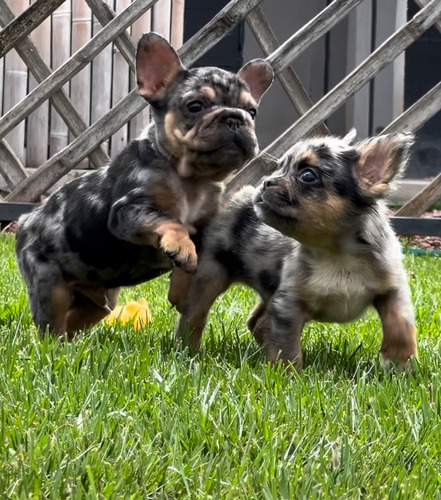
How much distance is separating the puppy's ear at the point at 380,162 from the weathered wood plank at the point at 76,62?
4.20m

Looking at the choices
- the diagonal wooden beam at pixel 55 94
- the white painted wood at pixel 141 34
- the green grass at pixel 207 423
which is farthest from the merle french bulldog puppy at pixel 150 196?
the white painted wood at pixel 141 34

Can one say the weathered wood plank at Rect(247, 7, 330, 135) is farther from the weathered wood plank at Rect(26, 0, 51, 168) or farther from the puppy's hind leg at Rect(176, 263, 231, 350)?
the puppy's hind leg at Rect(176, 263, 231, 350)

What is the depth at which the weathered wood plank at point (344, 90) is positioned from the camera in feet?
23.9

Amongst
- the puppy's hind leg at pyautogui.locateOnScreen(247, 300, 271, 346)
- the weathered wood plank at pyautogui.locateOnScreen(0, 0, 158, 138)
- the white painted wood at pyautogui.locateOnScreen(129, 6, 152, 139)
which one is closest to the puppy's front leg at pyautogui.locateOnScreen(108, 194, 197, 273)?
the puppy's hind leg at pyautogui.locateOnScreen(247, 300, 271, 346)

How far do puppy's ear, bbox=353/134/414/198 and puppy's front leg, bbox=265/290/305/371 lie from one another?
532 millimetres

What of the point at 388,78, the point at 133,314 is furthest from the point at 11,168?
the point at 388,78

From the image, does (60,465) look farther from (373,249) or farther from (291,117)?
(291,117)

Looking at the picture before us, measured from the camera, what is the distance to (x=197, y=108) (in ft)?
14.1

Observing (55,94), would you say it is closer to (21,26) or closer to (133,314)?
(21,26)

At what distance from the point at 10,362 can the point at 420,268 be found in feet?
14.2

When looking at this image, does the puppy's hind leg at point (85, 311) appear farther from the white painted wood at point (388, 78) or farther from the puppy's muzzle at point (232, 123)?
the white painted wood at point (388, 78)

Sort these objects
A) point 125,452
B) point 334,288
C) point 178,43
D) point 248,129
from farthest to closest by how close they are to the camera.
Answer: point 178,43, point 248,129, point 334,288, point 125,452

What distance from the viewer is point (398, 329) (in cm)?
388

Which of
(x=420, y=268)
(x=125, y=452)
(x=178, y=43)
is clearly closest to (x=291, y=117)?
(x=178, y=43)
